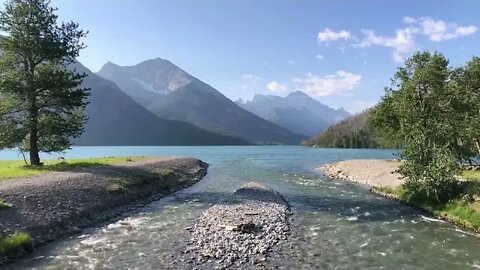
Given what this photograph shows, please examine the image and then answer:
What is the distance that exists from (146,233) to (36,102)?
32315mm

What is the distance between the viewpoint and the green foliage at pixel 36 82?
48.1 m

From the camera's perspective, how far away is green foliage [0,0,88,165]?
4806 centimetres

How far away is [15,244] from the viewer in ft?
73.6

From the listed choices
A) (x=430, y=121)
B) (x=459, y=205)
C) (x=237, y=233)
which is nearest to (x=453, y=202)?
(x=459, y=205)

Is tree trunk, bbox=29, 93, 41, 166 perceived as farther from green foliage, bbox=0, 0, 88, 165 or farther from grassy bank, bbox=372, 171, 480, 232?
grassy bank, bbox=372, 171, 480, 232

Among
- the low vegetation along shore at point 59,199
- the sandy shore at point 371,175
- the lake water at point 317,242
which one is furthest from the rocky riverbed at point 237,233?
the sandy shore at point 371,175

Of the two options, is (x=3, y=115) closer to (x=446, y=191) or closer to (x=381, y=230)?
(x=381, y=230)

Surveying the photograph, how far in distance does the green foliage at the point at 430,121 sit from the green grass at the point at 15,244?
33.1 meters

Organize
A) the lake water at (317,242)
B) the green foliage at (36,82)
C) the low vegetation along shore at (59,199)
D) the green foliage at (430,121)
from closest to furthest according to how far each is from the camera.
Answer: the lake water at (317,242), the low vegetation along shore at (59,199), the green foliage at (430,121), the green foliage at (36,82)

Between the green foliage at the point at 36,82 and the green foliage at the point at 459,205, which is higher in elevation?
the green foliage at the point at 36,82

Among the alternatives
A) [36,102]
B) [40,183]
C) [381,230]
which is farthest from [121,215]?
[36,102]

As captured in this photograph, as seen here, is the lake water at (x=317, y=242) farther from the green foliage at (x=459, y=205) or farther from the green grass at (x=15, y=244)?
the green foliage at (x=459, y=205)

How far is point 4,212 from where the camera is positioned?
2655 cm

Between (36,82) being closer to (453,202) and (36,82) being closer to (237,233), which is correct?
(237,233)
